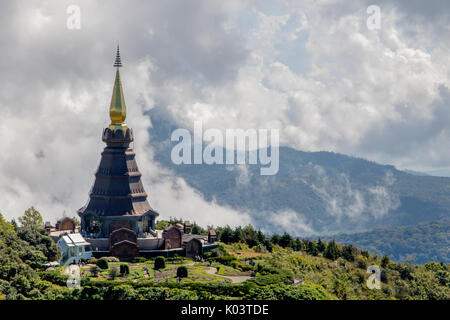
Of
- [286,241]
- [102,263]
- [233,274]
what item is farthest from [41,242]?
[286,241]

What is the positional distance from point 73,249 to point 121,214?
24.7 feet

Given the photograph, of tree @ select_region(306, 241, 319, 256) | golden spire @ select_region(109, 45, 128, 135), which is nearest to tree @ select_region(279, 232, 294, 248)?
tree @ select_region(306, 241, 319, 256)

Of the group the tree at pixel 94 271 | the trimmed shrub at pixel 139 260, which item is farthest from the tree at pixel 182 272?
the trimmed shrub at pixel 139 260

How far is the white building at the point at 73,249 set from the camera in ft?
212

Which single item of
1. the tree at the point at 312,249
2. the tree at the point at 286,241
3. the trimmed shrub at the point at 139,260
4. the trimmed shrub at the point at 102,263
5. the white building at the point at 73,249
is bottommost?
the trimmed shrub at the point at 102,263

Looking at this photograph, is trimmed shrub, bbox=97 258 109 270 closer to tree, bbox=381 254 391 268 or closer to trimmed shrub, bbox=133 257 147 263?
trimmed shrub, bbox=133 257 147 263

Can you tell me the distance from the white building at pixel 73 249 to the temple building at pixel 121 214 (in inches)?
23.0

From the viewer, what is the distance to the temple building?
226 ft

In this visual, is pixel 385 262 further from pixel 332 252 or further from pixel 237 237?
pixel 237 237

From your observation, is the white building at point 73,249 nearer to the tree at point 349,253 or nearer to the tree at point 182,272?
the tree at point 182,272

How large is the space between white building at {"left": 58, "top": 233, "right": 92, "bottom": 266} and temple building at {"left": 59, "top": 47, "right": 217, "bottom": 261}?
0.59 meters

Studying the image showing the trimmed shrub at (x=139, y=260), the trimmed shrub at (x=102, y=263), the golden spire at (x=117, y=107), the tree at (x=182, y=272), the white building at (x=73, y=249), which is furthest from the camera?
the golden spire at (x=117, y=107)
